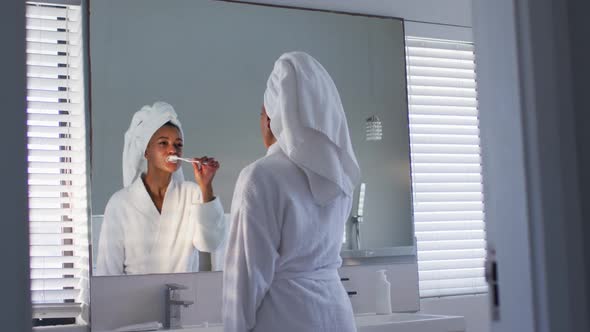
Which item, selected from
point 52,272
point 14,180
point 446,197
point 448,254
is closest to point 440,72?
point 446,197

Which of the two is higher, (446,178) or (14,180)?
(446,178)

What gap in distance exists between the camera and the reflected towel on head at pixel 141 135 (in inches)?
119

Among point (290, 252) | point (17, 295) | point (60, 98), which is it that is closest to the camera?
point (17, 295)

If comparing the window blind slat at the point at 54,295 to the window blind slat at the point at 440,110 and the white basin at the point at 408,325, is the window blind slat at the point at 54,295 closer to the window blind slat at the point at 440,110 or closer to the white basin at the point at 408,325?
the white basin at the point at 408,325

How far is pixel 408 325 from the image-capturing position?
9.88 ft

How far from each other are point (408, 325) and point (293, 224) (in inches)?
35.9

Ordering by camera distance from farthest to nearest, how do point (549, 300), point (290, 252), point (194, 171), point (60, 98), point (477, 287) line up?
point (477, 287) → point (194, 171) → point (60, 98) → point (290, 252) → point (549, 300)

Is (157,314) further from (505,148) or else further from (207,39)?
(505,148)

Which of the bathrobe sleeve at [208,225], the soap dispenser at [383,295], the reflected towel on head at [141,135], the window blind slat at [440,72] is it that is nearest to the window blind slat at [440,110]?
the window blind slat at [440,72]

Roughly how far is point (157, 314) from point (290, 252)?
0.92m

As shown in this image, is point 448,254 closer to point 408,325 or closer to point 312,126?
point 408,325

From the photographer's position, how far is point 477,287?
12.6ft

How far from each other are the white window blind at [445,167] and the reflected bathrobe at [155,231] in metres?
1.14

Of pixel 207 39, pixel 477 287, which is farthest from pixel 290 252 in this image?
pixel 477 287
